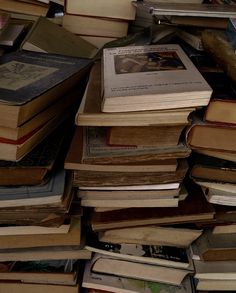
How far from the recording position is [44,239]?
0.67m

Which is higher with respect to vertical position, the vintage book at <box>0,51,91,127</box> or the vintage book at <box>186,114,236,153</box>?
the vintage book at <box>0,51,91,127</box>

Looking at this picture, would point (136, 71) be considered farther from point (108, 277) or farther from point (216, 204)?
point (108, 277)

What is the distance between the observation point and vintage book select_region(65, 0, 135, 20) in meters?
0.89

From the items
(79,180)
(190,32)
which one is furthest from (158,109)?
(190,32)

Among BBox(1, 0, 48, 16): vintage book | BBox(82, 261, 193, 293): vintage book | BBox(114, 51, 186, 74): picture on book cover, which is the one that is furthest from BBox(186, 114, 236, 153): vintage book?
BBox(1, 0, 48, 16): vintage book

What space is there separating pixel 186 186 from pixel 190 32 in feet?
1.12

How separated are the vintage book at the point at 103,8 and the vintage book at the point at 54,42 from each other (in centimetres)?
6

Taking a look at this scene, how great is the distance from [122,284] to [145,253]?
87mm

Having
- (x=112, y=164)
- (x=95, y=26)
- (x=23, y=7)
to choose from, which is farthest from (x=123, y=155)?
(x=23, y=7)

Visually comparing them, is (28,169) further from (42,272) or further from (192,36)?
(192,36)

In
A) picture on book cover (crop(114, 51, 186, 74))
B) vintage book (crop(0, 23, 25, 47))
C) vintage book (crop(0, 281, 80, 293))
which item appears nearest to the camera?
picture on book cover (crop(114, 51, 186, 74))

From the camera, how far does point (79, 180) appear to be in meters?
0.60

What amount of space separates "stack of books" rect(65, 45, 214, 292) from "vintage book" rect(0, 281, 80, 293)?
4cm

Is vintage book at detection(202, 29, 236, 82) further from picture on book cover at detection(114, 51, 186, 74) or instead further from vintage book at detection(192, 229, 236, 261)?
vintage book at detection(192, 229, 236, 261)
